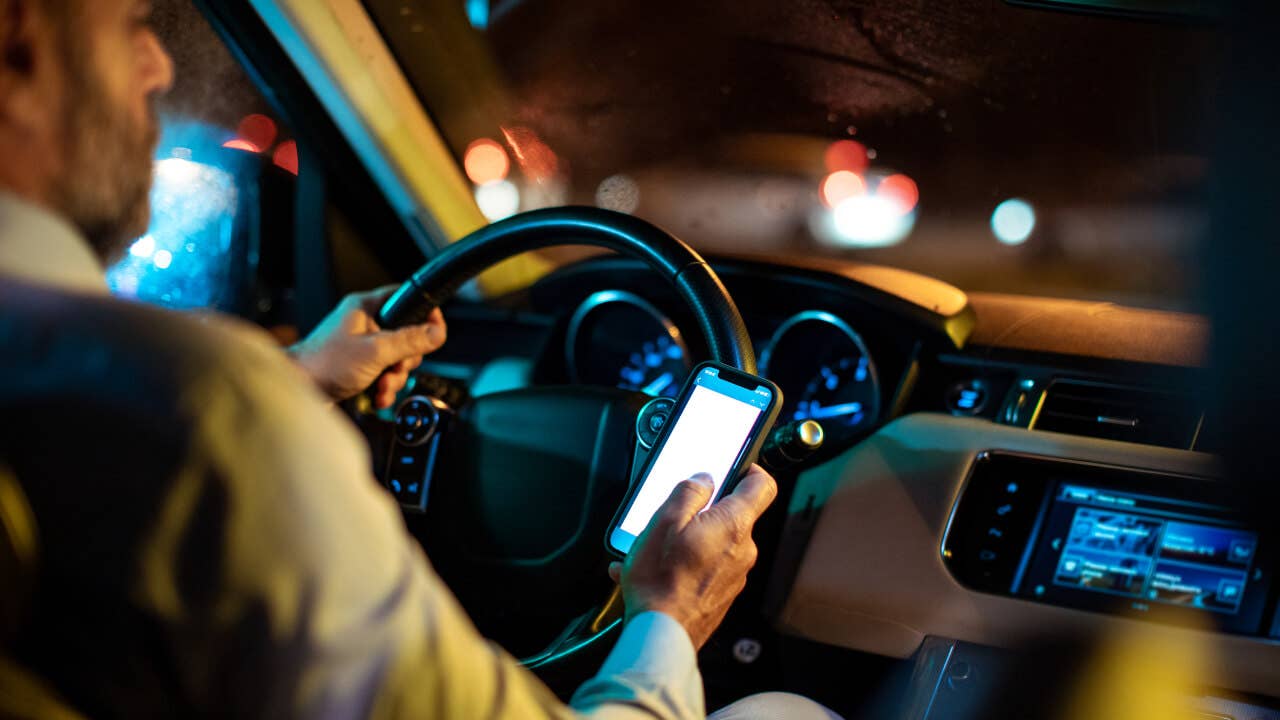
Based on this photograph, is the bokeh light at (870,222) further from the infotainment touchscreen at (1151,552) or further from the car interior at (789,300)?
the infotainment touchscreen at (1151,552)

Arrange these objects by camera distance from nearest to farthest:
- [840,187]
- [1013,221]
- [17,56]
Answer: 1. [17,56]
2. [1013,221]
3. [840,187]

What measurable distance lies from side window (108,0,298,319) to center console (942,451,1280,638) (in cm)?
160

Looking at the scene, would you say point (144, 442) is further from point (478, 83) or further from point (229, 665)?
point (478, 83)

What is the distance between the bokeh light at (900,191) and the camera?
113 inches

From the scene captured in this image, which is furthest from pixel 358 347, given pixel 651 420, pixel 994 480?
pixel 994 480

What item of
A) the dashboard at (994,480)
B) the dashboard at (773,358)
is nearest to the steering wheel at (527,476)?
the dashboard at (994,480)

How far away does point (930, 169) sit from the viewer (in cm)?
256

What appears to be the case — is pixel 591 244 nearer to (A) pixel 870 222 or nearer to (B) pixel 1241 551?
(B) pixel 1241 551

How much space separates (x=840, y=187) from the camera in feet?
11.4

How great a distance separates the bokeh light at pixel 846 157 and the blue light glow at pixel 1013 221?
1.27 ft

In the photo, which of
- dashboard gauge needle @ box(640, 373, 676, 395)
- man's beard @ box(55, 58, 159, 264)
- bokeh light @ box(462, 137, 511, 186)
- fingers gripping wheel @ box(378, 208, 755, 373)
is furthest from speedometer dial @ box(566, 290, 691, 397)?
man's beard @ box(55, 58, 159, 264)

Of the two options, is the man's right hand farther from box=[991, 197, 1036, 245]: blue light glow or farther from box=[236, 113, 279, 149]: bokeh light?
box=[991, 197, 1036, 245]: blue light glow

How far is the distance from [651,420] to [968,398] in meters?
0.83

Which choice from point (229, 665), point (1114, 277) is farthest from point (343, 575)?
point (1114, 277)
